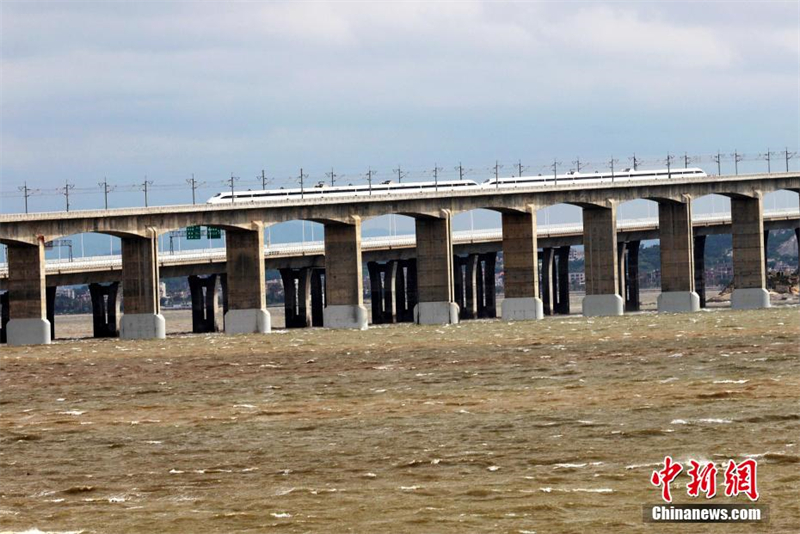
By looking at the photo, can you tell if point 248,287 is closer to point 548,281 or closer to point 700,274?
point 548,281

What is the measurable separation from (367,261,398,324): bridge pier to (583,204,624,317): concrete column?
160 feet

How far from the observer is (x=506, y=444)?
3772 centimetres

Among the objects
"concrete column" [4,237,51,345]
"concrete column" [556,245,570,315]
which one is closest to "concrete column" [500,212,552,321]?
"concrete column" [4,237,51,345]

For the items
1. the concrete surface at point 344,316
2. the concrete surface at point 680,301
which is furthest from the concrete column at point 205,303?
the concrete surface at point 680,301

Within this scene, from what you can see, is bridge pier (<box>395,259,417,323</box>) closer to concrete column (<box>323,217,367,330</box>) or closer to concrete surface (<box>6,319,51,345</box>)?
concrete column (<box>323,217,367,330</box>)

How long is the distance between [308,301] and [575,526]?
14569 cm

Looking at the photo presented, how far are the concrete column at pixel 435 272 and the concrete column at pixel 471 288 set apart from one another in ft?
207

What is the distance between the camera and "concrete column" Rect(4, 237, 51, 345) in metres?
108

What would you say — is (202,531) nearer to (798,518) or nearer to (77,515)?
(77,515)

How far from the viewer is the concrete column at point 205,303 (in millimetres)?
171250

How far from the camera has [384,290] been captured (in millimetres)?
186000

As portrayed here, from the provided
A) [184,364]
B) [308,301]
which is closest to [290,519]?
[184,364]

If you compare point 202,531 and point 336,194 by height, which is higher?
point 336,194

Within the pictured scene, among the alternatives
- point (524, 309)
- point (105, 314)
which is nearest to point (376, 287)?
point (105, 314)
